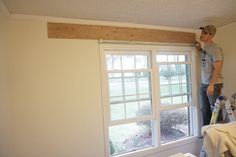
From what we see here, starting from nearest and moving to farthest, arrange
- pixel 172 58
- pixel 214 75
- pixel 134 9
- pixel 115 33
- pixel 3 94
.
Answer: pixel 3 94 < pixel 134 9 < pixel 115 33 < pixel 214 75 < pixel 172 58

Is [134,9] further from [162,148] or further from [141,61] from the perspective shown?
[162,148]

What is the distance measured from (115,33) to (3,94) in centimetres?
148

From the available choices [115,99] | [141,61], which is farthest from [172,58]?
[115,99]

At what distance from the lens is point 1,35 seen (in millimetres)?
1794

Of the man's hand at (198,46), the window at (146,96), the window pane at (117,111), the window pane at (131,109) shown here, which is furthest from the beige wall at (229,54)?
the window pane at (117,111)

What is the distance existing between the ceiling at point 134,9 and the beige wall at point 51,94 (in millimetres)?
276

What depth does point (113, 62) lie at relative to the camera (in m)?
2.61

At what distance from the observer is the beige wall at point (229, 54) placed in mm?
2959

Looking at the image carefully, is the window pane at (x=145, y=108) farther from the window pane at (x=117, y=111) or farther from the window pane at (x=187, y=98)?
the window pane at (x=187, y=98)

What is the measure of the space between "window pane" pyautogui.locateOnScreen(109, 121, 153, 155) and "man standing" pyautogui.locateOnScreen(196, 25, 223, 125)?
36.4 inches

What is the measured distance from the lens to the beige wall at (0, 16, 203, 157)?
6.70ft

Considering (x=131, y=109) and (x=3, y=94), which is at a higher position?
(x=3, y=94)

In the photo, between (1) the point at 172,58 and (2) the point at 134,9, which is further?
(1) the point at 172,58

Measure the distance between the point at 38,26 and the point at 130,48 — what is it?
1188 mm
